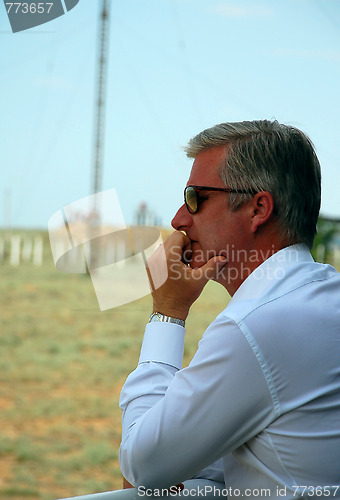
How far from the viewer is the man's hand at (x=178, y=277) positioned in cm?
95

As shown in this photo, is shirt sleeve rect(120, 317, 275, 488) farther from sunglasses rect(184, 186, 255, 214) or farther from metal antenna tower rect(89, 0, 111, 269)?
metal antenna tower rect(89, 0, 111, 269)

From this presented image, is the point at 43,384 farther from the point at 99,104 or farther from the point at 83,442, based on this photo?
the point at 99,104

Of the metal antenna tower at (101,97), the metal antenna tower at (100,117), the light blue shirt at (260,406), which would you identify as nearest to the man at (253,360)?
the light blue shirt at (260,406)

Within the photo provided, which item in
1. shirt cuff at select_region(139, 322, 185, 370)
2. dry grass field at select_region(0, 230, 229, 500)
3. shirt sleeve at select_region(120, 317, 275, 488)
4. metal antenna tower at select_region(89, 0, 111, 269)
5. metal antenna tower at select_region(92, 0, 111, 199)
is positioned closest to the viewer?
shirt sleeve at select_region(120, 317, 275, 488)

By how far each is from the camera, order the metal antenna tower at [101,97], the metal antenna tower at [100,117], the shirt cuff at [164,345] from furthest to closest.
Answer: the metal antenna tower at [100,117] < the metal antenna tower at [101,97] < the shirt cuff at [164,345]

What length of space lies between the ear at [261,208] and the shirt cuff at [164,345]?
0.71 ft

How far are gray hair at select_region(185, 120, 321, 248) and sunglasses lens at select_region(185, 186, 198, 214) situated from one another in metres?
0.06

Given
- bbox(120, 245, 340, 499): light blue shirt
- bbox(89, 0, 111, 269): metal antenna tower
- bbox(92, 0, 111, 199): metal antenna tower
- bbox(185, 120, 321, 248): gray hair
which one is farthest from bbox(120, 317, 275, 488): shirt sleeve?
bbox(92, 0, 111, 199): metal antenna tower

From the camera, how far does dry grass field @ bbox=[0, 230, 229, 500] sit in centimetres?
395

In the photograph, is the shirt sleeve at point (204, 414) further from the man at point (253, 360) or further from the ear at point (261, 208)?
the ear at point (261, 208)

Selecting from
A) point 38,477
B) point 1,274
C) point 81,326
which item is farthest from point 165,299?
point 1,274

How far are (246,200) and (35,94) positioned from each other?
6.65 metres

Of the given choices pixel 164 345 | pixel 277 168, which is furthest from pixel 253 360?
pixel 277 168

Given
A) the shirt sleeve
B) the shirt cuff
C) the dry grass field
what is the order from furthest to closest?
the dry grass field
the shirt cuff
the shirt sleeve
